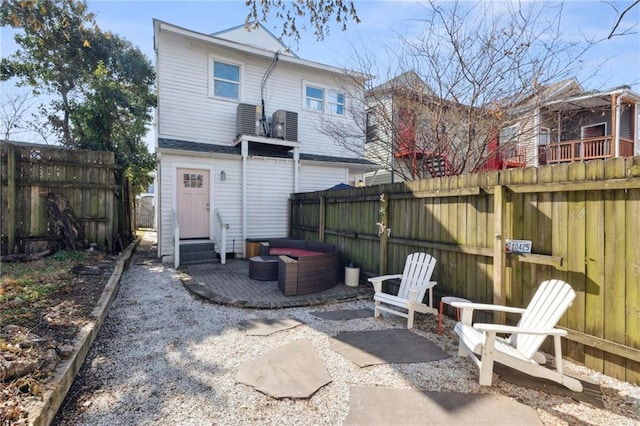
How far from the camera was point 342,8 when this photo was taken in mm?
3316

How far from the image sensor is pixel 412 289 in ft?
13.8

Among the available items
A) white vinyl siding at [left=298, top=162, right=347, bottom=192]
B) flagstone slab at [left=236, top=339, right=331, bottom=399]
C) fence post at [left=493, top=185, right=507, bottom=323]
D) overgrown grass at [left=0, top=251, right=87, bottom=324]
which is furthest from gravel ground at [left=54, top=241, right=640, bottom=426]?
white vinyl siding at [left=298, top=162, right=347, bottom=192]

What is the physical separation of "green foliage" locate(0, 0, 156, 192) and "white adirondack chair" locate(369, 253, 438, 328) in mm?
10036

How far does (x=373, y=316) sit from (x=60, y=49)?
1459 cm

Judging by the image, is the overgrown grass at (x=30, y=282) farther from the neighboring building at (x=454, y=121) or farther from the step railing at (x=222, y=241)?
the neighboring building at (x=454, y=121)

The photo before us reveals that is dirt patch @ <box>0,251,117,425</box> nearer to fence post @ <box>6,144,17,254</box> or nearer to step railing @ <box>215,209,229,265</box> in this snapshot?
fence post @ <box>6,144,17,254</box>

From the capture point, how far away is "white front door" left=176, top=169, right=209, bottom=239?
8.61 meters

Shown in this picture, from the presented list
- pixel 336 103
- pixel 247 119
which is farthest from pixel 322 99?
pixel 247 119

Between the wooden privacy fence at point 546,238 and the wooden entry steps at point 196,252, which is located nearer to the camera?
the wooden privacy fence at point 546,238

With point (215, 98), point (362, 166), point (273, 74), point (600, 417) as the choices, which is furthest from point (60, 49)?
point (600, 417)

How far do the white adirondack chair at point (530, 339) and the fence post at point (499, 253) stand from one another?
501mm

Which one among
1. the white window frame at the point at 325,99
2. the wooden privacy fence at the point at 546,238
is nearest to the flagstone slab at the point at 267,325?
the wooden privacy fence at the point at 546,238

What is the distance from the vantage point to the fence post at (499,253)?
3682 mm

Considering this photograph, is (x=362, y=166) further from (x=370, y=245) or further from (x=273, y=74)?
(x=370, y=245)
